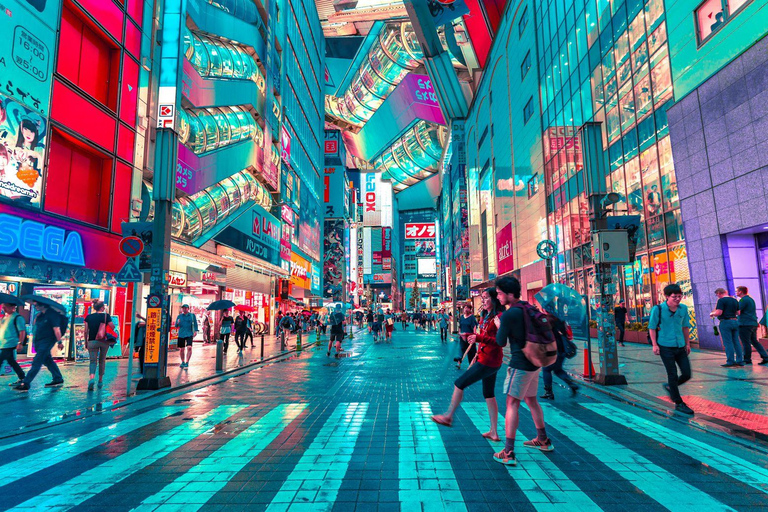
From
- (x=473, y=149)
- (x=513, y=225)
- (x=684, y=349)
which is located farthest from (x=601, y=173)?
(x=473, y=149)

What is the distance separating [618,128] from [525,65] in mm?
16449

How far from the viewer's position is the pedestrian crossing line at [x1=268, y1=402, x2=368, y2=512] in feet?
12.0

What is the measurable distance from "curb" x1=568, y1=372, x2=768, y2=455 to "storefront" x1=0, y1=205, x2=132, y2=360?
1398 centimetres

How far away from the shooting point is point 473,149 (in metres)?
58.1

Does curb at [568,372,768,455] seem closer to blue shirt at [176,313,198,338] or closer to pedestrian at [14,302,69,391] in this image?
blue shirt at [176,313,198,338]

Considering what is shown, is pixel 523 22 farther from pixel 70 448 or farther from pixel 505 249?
pixel 70 448

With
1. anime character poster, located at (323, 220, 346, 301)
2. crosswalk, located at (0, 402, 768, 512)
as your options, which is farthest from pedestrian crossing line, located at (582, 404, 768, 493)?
anime character poster, located at (323, 220, 346, 301)

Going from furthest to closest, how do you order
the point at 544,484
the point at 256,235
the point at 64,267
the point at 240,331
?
the point at 256,235 → the point at 240,331 → the point at 64,267 → the point at 544,484

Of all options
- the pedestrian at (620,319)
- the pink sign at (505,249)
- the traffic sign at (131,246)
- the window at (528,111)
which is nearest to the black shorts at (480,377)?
the traffic sign at (131,246)

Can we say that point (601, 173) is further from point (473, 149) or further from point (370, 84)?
point (370, 84)

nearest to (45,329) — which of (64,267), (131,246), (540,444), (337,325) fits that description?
(131,246)

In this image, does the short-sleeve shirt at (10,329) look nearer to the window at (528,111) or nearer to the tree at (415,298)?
the window at (528,111)

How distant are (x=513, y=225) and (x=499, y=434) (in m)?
35.8

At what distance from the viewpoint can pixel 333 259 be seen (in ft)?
258
